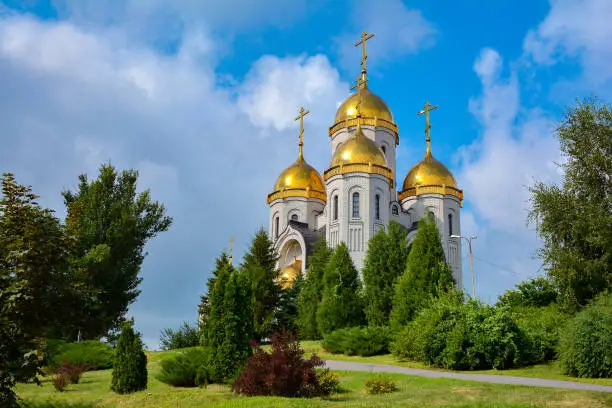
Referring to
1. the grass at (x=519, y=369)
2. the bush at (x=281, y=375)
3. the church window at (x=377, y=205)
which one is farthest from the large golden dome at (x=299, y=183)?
the bush at (x=281, y=375)

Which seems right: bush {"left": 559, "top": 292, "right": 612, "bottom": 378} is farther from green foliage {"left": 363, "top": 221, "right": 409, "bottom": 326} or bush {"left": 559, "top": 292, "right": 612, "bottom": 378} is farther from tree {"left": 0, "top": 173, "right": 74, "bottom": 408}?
tree {"left": 0, "top": 173, "right": 74, "bottom": 408}

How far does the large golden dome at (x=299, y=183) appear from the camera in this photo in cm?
4691

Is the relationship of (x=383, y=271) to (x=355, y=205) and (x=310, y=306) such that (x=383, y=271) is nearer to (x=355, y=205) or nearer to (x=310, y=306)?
(x=310, y=306)

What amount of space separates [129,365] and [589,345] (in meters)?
11.3

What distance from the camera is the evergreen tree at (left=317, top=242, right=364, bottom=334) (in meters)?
27.4

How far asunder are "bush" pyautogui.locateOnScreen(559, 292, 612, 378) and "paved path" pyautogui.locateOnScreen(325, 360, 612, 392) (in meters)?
1.17

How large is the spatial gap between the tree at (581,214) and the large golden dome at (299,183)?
2502 cm

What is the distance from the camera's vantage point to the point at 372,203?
4091cm

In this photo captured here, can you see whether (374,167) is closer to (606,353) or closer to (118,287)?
(118,287)

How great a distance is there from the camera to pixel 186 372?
1575cm

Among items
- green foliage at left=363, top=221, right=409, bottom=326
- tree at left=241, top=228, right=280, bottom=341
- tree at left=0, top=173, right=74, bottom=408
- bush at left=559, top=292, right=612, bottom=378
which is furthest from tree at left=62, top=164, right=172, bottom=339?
bush at left=559, top=292, right=612, bottom=378

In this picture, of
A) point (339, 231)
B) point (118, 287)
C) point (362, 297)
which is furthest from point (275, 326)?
point (339, 231)

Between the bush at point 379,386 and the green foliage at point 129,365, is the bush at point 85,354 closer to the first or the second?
the green foliage at point 129,365

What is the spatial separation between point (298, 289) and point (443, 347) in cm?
1598
